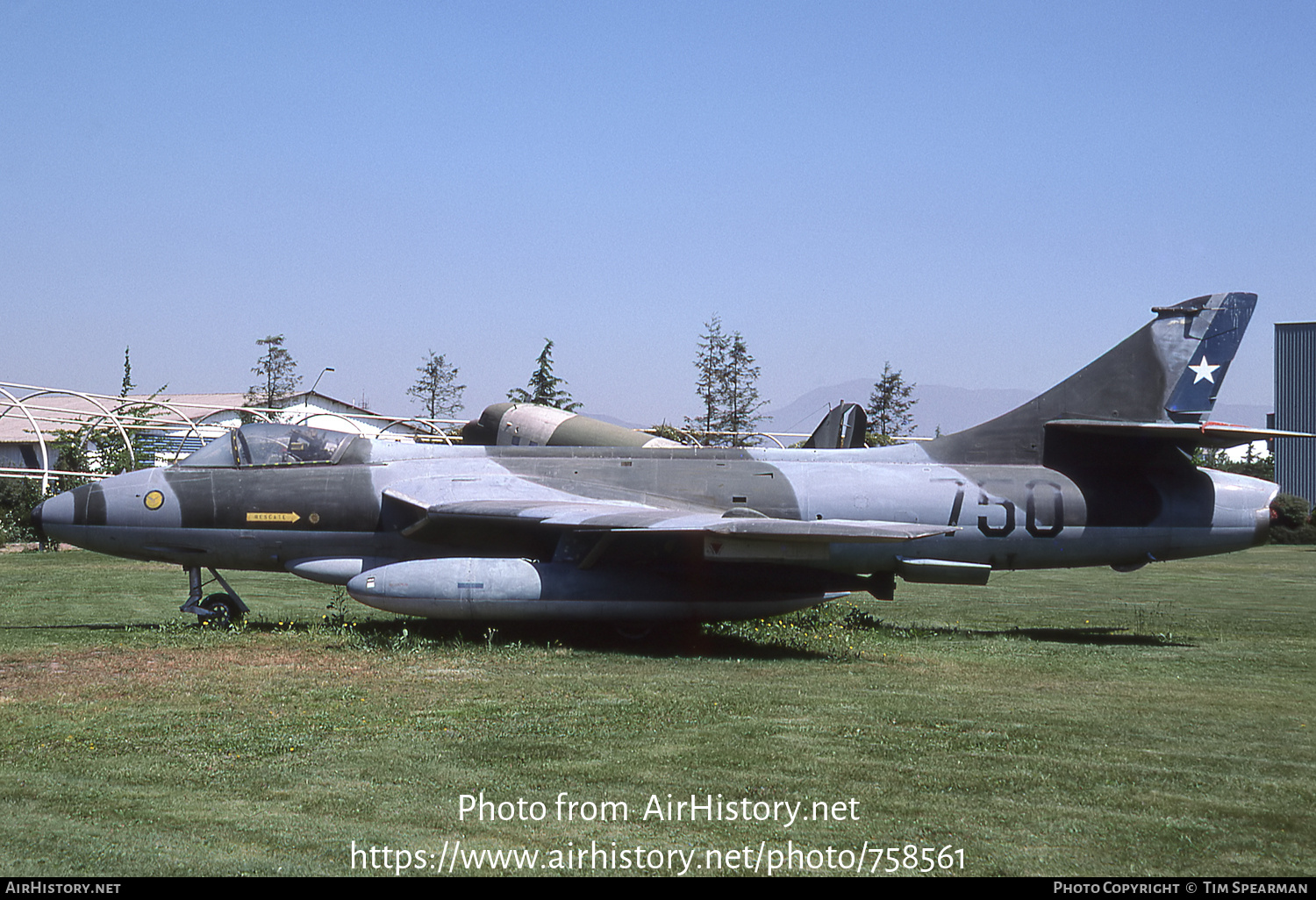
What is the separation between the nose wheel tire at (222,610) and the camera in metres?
14.8

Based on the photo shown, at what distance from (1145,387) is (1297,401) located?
5362 centimetres

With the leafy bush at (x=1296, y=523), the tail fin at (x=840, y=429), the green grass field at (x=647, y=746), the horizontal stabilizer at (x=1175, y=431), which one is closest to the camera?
the green grass field at (x=647, y=746)

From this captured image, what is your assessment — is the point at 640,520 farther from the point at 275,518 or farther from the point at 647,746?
the point at 275,518

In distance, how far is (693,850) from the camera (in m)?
5.59

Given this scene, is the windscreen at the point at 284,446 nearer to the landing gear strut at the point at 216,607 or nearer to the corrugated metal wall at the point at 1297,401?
the landing gear strut at the point at 216,607

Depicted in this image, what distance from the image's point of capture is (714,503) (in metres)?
15.1

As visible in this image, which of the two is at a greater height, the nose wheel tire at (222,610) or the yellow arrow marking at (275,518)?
the yellow arrow marking at (275,518)

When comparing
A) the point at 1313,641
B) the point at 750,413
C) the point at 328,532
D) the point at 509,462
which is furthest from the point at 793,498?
the point at 750,413

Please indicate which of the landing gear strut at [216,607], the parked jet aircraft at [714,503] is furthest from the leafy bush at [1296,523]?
the landing gear strut at [216,607]

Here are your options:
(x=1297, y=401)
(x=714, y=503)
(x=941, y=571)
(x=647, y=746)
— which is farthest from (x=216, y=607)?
(x=1297, y=401)

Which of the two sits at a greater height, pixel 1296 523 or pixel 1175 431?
pixel 1175 431

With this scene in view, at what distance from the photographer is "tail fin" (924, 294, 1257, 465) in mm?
15430

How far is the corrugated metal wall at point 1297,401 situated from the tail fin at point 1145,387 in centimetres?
5146

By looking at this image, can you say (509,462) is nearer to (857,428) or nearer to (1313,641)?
(857,428)
